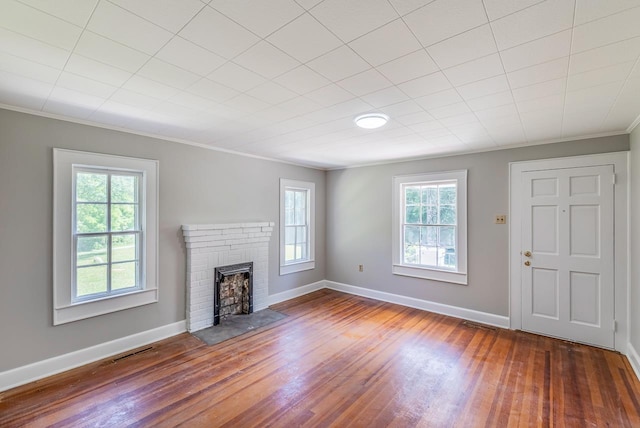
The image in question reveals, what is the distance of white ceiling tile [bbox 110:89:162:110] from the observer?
2.23 m

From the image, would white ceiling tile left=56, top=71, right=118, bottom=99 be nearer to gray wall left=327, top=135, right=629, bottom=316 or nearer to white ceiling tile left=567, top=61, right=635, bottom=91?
white ceiling tile left=567, top=61, right=635, bottom=91

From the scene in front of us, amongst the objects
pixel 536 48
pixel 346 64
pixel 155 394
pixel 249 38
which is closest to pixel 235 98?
pixel 249 38

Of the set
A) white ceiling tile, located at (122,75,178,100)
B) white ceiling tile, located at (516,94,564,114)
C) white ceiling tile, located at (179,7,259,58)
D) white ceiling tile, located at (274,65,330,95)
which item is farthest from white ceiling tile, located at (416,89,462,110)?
white ceiling tile, located at (122,75,178,100)

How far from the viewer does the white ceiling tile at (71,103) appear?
7.40 feet

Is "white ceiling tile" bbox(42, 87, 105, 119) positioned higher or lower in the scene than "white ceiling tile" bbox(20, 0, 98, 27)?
higher

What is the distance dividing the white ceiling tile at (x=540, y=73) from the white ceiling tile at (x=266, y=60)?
141 centimetres

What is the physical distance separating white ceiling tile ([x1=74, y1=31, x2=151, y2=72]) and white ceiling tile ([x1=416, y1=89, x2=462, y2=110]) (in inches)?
75.7

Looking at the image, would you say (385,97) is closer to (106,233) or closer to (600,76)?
(600,76)

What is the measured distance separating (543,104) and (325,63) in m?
1.90

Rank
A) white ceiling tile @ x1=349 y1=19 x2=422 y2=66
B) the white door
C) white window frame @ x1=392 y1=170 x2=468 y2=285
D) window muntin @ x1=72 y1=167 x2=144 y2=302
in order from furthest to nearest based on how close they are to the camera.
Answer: white window frame @ x1=392 y1=170 x2=468 y2=285, the white door, window muntin @ x1=72 y1=167 x2=144 y2=302, white ceiling tile @ x1=349 y1=19 x2=422 y2=66

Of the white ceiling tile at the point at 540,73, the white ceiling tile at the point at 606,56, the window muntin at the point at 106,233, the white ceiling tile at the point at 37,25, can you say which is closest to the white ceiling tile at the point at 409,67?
the white ceiling tile at the point at 540,73

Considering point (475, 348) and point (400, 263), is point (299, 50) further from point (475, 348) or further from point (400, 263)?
point (400, 263)

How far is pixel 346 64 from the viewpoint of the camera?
1.75m

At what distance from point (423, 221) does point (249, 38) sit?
388 centimetres
